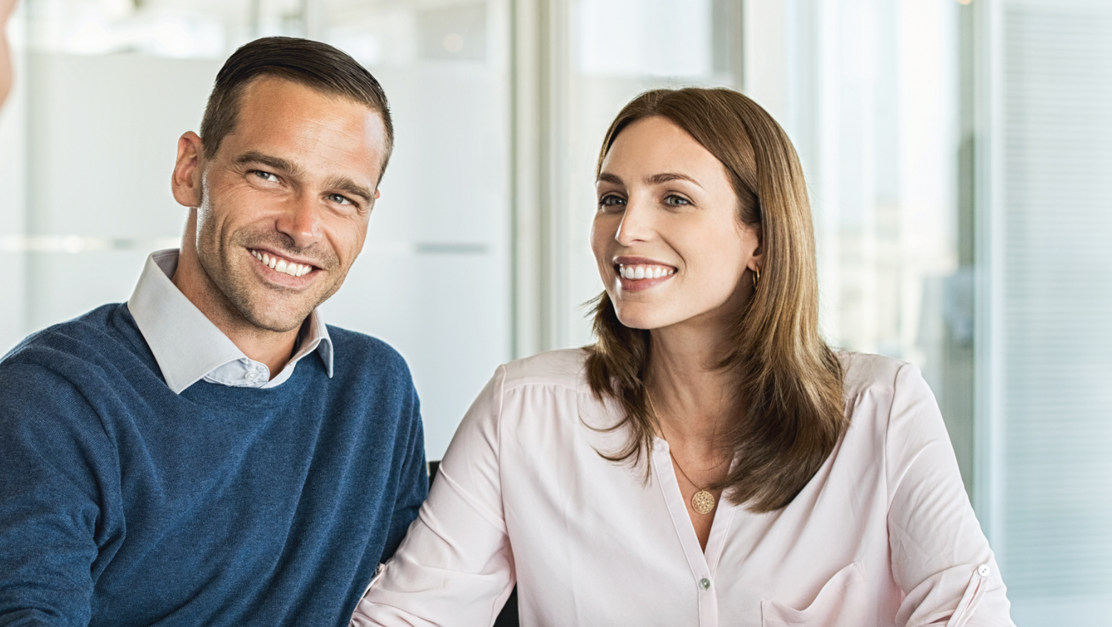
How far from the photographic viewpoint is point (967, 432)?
2.24 metres

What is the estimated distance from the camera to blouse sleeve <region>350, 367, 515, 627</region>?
5.23 ft

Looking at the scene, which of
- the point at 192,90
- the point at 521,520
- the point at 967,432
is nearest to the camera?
the point at 521,520

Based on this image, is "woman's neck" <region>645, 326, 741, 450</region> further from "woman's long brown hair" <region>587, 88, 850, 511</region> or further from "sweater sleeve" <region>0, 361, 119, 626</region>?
"sweater sleeve" <region>0, 361, 119, 626</region>

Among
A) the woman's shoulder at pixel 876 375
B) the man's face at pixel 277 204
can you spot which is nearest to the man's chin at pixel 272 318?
the man's face at pixel 277 204

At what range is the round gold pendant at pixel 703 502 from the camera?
5.44ft

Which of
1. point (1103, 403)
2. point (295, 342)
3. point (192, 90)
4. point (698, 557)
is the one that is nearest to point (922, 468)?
point (698, 557)

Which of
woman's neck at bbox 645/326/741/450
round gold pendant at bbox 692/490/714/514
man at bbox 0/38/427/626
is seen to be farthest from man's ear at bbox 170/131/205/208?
round gold pendant at bbox 692/490/714/514

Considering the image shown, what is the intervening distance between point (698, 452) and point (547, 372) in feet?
0.94

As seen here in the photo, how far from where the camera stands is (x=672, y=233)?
166cm

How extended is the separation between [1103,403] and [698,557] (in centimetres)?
95

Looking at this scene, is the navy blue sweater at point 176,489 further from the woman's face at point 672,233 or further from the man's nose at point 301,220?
the woman's face at point 672,233

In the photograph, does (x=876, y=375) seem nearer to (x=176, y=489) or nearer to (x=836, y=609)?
(x=836, y=609)

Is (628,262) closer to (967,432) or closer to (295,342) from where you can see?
(295,342)

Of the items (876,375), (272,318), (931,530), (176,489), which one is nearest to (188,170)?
(272,318)
